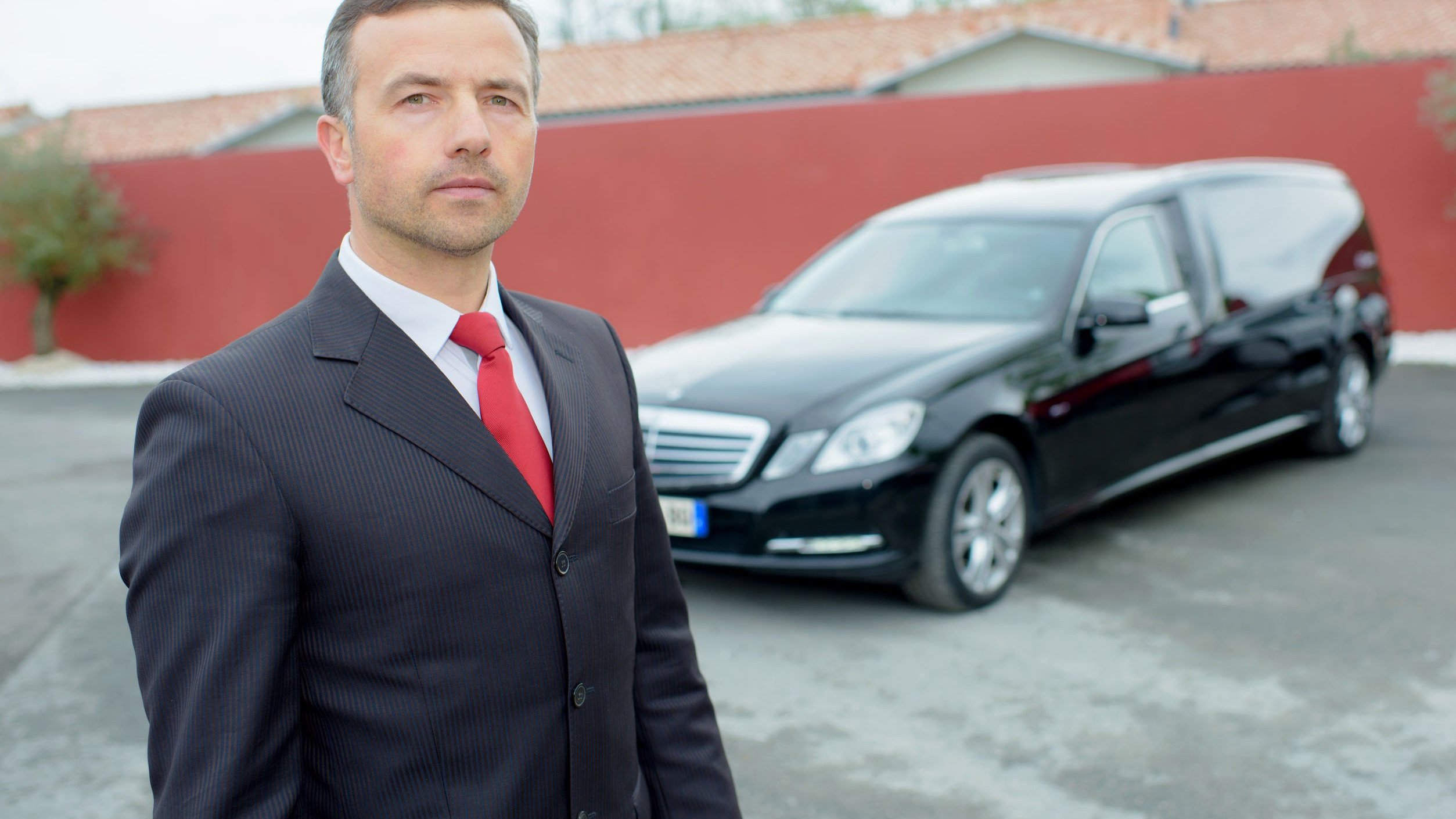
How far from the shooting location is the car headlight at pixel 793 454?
458cm

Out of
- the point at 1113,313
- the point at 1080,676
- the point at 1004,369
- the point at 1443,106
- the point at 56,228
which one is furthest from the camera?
the point at 56,228

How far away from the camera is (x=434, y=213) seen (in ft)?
4.65

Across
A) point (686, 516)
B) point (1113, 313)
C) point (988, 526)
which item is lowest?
point (988, 526)

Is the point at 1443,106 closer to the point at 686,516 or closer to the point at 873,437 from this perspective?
the point at 873,437

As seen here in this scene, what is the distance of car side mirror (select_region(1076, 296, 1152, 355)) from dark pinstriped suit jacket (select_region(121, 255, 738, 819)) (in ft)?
A: 13.4

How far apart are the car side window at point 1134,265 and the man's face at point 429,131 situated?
14.6 ft

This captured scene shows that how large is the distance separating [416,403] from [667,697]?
62 cm

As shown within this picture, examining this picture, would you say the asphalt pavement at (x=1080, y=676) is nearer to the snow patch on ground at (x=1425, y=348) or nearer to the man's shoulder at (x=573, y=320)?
the man's shoulder at (x=573, y=320)

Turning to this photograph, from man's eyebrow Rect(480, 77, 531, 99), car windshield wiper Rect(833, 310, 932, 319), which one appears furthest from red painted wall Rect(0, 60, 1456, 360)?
man's eyebrow Rect(480, 77, 531, 99)

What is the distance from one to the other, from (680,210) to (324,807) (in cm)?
1227

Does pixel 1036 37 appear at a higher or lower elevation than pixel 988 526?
higher

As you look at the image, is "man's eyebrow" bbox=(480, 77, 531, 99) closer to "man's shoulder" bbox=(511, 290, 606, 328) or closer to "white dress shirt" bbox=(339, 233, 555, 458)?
"white dress shirt" bbox=(339, 233, 555, 458)

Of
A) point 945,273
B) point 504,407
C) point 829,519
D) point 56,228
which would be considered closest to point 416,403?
point 504,407

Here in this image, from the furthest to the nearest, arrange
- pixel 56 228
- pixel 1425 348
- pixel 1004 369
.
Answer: pixel 56 228 < pixel 1425 348 < pixel 1004 369
